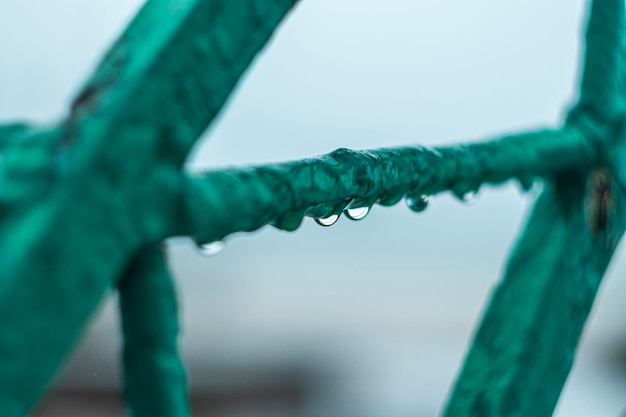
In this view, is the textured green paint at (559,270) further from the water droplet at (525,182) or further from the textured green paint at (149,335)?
the textured green paint at (149,335)

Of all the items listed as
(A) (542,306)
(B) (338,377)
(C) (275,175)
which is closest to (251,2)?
(C) (275,175)

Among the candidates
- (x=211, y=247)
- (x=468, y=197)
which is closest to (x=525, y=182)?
(x=468, y=197)

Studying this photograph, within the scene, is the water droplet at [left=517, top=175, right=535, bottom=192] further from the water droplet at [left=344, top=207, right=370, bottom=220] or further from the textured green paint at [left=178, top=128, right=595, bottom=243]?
the water droplet at [left=344, top=207, right=370, bottom=220]

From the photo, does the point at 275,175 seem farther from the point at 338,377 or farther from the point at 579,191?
the point at 338,377

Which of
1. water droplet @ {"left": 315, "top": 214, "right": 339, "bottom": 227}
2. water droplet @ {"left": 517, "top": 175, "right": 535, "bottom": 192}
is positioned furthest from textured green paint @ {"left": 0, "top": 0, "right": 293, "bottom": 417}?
water droplet @ {"left": 517, "top": 175, "right": 535, "bottom": 192}

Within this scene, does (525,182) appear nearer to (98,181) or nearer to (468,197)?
(468,197)
